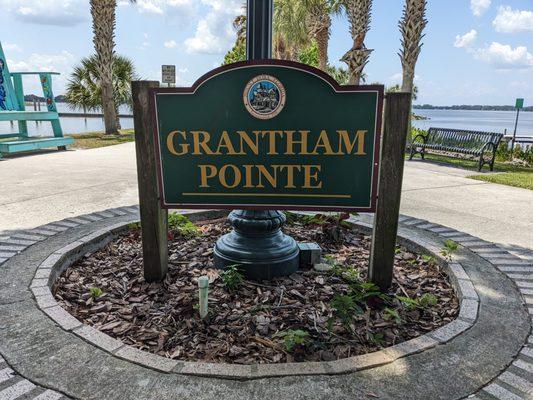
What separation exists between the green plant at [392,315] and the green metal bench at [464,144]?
25.8ft

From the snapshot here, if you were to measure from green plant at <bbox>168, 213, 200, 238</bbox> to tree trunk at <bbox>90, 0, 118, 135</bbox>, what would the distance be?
13.5 m

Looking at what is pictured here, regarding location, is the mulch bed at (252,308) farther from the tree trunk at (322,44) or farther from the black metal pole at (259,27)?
the tree trunk at (322,44)

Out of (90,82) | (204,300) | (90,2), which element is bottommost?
(204,300)

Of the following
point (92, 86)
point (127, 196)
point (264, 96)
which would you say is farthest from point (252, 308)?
point (92, 86)

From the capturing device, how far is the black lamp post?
2.85 meters

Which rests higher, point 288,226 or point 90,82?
point 90,82

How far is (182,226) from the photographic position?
3988 mm

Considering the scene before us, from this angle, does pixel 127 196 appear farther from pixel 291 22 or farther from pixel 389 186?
pixel 291 22

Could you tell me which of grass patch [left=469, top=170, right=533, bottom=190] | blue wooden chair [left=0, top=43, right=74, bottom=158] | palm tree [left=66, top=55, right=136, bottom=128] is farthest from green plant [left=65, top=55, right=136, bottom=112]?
grass patch [left=469, top=170, right=533, bottom=190]

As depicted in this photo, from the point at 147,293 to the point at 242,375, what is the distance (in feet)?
3.81

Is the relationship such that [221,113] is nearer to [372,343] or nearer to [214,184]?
[214,184]

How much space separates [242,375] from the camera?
1.91 metres

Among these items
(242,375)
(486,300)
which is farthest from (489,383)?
(242,375)

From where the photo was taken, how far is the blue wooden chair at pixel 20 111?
30.2 ft
